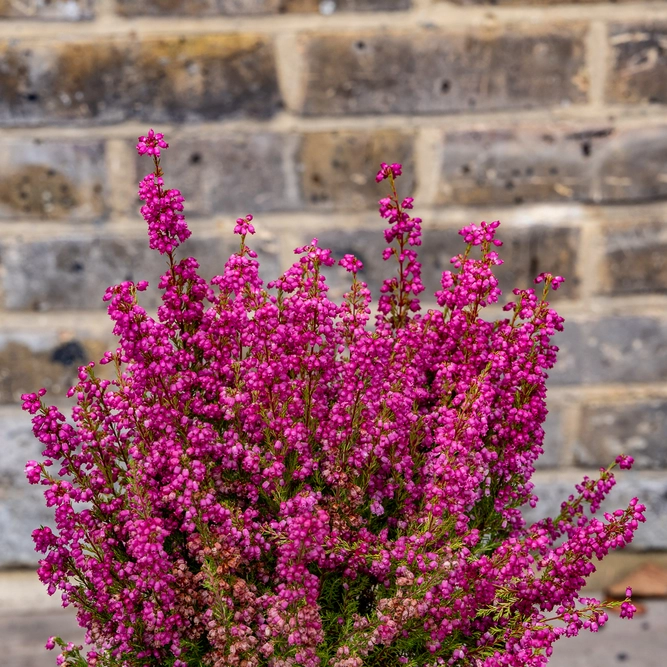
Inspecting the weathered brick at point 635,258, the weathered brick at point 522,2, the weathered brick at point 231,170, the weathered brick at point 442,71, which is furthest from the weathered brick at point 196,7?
the weathered brick at point 635,258

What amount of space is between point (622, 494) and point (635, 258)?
0.57m

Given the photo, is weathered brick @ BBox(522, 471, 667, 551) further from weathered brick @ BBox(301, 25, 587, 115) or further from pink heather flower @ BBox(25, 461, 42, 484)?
pink heather flower @ BBox(25, 461, 42, 484)

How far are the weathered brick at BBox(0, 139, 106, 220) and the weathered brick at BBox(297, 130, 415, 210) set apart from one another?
0.46 m

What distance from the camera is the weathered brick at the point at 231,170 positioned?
180 cm

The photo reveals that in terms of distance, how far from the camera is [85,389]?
2.91 feet

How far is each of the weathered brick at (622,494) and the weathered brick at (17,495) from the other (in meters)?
1.17

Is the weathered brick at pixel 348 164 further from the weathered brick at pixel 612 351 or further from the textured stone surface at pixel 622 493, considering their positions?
the textured stone surface at pixel 622 493

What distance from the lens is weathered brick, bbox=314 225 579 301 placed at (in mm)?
1831

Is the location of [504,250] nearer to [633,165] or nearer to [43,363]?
[633,165]

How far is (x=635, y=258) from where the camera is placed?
6.10ft

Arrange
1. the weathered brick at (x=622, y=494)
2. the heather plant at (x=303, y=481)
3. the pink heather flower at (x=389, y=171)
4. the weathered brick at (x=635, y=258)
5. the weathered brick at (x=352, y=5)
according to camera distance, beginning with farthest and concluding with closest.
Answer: the weathered brick at (x=622, y=494) → the weathered brick at (x=635, y=258) → the weathered brick at (x=352, y=5) → the pink heather flower at (x=389, y=171) → the heather plant at (x=303, y=481)

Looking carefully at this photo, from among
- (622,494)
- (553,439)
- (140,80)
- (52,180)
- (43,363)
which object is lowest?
(622,494)

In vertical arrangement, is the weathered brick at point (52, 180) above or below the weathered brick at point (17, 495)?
above

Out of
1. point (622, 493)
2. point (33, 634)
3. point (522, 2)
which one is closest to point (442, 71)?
point (522, 2)
